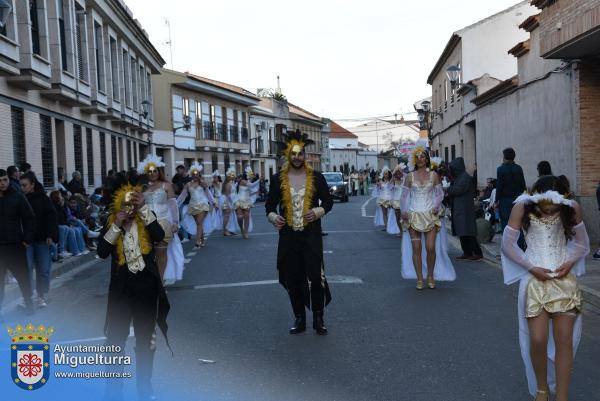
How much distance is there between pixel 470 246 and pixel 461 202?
0.85 meters

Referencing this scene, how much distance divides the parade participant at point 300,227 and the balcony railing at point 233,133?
4486cm

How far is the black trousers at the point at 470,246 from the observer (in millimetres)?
12508

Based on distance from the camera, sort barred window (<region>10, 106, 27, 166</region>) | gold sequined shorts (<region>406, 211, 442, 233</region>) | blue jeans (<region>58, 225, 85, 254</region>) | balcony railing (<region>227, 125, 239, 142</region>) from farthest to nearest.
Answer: balcony railing (<region>227, 125, 239, 142</region>)
barred window (<region>10, 106, 27, 166</region>)
blue jeans (<region>58, 225, 85, 254</region>)
gold sequined shorts (<region>406, 211, 442, 233</region>)

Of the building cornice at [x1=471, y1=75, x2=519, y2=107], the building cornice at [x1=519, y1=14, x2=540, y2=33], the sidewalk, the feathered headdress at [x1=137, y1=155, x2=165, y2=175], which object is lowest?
the sidewalk

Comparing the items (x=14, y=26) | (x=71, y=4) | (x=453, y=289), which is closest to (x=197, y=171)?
(x=14, y=26)

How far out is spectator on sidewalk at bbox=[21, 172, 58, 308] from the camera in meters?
8.95

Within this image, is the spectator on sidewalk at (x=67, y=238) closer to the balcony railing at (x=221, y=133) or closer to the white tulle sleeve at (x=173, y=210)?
the white tulle sleeve at (x=173, y=210)

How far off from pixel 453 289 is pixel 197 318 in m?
3.60

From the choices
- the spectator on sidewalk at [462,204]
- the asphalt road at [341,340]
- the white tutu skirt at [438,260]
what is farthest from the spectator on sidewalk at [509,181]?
the white tutu skirt at [438,260]

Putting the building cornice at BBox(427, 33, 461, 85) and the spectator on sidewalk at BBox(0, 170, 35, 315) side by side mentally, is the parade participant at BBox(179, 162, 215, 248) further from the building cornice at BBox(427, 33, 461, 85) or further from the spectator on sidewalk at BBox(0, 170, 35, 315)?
the building cornice at BBox(427, 33, 461, 85)

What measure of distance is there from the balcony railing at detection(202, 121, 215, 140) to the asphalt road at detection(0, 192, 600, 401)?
3577cm

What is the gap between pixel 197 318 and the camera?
7844mm

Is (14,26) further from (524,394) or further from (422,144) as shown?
(524,394)

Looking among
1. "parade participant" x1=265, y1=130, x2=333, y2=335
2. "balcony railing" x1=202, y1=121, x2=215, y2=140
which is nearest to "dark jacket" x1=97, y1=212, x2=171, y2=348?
"parade participant" x1=265, y1=130, x2=333, y2=335
